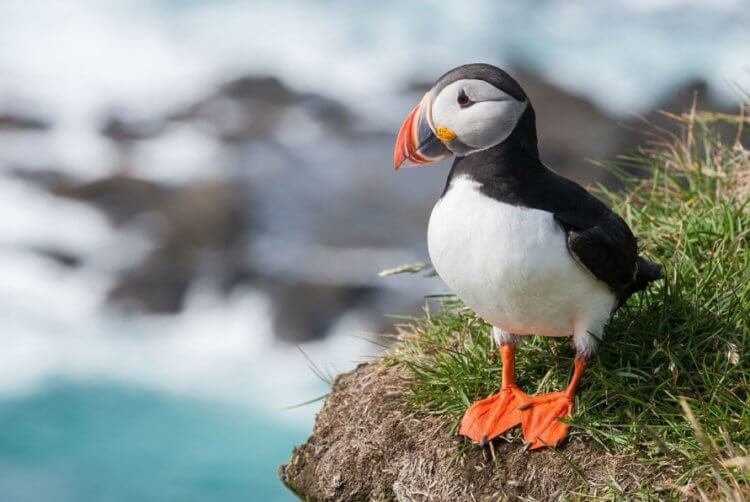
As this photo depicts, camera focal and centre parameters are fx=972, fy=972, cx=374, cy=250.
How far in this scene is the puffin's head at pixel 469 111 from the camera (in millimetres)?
2885

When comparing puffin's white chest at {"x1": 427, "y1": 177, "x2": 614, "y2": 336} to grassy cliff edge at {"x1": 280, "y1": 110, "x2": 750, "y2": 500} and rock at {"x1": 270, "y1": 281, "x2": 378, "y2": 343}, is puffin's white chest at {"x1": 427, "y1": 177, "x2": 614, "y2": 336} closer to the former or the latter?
grassy cliff edge at {"x1": 280, "y1": 110, "x2": 750, "y2": 500}

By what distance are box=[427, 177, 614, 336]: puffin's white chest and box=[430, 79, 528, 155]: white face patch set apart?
0.14 meters

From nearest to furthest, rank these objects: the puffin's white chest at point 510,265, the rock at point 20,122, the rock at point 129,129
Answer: the puffin's white chest at point 510,265 → the rock at point 129,129 → the rock at point 20,122

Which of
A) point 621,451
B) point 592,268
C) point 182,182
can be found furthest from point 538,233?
point 182,182

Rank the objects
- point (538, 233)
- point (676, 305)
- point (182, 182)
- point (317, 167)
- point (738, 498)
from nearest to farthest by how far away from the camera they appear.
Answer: point (738, 498), point (538, 233), point (676, 305), point (182, 182), point (317, 167)

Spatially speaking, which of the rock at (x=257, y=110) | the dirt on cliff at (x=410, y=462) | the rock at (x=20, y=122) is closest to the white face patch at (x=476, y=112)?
the dirt on cliff at (x=410, y=462)

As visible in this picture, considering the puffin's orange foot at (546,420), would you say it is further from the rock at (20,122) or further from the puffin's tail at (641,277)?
the rock at (20,122)

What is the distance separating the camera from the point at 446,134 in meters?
2.95

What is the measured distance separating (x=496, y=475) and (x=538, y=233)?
0.86m

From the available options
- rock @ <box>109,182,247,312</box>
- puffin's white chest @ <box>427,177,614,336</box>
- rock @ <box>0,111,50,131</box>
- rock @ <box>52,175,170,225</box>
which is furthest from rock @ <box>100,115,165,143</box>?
puffin's white chest @ <box>427,177,614,336</box>

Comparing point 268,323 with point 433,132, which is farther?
point 268,323

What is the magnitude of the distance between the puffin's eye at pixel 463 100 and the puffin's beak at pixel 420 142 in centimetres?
11

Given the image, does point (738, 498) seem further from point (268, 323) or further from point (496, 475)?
point (268, 323)

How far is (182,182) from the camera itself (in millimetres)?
10477
